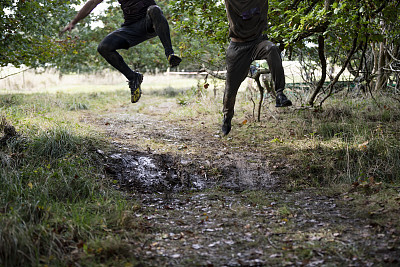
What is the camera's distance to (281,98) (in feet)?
14.8

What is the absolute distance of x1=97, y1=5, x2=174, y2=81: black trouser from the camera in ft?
15.4

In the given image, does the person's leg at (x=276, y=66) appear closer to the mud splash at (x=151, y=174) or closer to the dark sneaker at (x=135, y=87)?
the dark sneaker at (x=135, y=87)

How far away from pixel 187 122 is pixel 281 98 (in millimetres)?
5019

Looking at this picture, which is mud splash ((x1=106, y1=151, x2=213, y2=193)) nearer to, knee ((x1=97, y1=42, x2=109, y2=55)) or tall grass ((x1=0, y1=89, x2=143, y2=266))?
tall grass ((x1=0, y1=89, x2=143, y2=266))

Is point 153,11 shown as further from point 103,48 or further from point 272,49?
point 272,49

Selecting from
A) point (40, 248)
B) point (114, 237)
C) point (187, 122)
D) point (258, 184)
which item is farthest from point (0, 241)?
point (187, 122)

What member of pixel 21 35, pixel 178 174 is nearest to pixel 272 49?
pixel 178 174

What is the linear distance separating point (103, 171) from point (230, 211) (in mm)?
2109

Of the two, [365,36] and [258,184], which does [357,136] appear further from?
[258,184]

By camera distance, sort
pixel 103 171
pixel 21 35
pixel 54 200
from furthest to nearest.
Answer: pixel 21 35, pixel 103 171, pixel 54 200

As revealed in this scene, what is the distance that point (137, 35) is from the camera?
4.94 metres

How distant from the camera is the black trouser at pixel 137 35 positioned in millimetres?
4707

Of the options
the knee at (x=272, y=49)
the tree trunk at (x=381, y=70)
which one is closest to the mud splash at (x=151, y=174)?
the knee at (x=272, y=49)

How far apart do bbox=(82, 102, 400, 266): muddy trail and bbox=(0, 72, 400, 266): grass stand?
82 millimetres
